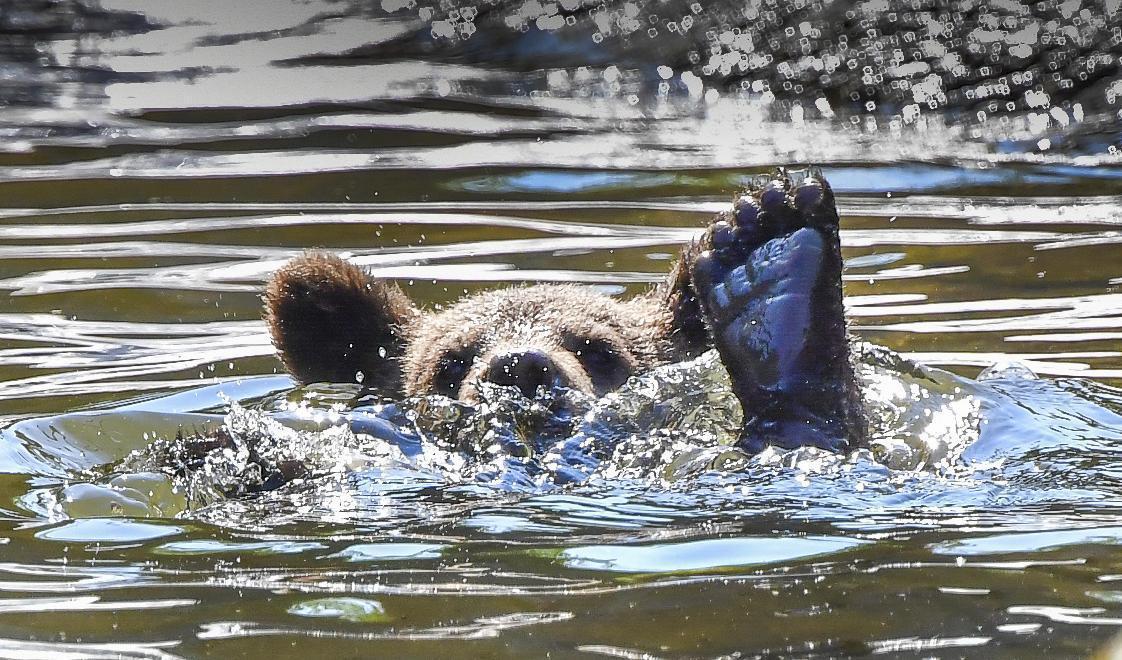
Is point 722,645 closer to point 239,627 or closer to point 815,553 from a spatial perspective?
point 815,553

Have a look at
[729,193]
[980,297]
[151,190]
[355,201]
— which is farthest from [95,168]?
[980,297]

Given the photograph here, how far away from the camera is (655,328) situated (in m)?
7.16

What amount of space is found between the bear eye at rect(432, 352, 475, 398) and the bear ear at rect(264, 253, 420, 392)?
66cm

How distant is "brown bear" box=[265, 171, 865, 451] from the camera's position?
571 cm

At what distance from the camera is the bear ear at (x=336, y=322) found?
23.5 feet

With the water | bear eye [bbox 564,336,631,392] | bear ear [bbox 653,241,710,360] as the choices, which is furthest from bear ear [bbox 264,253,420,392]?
bear ear [bbox 653,241,710,360]

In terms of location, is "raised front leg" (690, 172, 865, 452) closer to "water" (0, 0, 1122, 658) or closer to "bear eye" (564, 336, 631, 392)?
"water" (0, 0, 1122, 658)

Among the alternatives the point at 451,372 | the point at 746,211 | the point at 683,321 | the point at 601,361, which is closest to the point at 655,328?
the point at 683,321

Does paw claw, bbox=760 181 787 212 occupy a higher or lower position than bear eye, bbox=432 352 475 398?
higher

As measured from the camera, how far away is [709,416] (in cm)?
631

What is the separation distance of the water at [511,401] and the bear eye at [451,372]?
5.7 inches

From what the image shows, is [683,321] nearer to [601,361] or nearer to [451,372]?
[601,361]

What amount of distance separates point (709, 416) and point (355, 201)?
5164 millimetres

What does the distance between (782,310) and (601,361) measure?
1.25 metres
